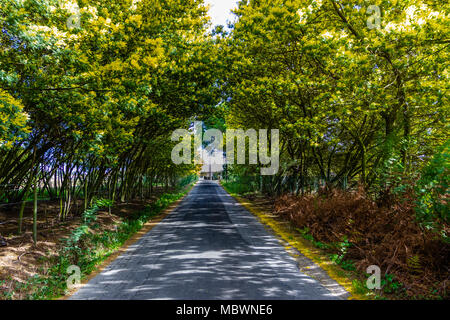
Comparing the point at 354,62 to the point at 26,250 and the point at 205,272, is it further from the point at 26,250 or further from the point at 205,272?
the point at 26,250

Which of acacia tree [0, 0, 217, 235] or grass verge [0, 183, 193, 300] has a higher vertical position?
acacia tree [0, 0, 217, 235]

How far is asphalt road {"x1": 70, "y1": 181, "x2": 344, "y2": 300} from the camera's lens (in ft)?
14.4

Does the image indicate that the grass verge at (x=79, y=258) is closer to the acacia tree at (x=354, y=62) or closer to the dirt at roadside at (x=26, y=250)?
the dirt at roadside at (x=26, y=250)

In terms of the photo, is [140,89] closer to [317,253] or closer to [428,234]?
[317,253]

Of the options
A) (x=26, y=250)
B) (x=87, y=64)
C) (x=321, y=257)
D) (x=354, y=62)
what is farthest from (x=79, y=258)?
(x=354, y=62)

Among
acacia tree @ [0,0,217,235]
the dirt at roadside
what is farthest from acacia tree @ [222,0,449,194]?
the dirt at roadside

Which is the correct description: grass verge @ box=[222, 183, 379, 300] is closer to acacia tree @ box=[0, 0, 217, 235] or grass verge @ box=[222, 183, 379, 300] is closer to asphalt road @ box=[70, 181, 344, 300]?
asphalt road @ box=[70, 181, 344, 300]

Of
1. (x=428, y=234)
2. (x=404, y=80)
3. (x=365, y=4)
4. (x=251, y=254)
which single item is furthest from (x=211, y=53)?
(x=428, y=234)

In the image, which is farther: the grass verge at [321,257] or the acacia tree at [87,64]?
the acacia tree at [87,64]

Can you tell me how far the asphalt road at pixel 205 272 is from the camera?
438cm

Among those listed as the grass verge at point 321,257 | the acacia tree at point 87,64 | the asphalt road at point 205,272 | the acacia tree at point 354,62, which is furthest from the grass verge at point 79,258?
the acacia tree at point 354,62

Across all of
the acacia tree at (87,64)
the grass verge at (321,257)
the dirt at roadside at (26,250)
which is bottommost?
the grass verge at (321,257)

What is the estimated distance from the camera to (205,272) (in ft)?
17.6

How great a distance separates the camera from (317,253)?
6.91 m
